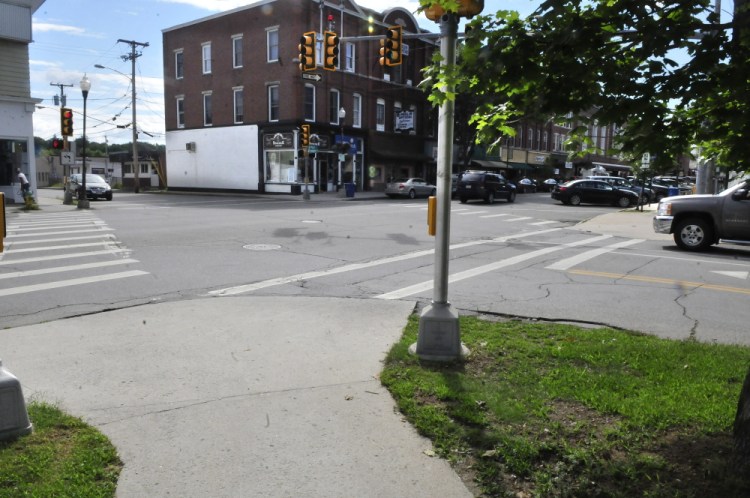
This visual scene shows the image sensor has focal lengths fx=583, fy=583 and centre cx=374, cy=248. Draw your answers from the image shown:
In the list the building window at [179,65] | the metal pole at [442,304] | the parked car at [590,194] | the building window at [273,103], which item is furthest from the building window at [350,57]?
the metal pole at [442,304]

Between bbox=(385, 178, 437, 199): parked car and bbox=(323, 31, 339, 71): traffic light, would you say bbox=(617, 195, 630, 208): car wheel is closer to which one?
bbox=(385, 178, 437, 199): parked car

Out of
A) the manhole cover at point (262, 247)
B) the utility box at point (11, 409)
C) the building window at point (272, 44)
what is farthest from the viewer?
the building window at point (272, 44)

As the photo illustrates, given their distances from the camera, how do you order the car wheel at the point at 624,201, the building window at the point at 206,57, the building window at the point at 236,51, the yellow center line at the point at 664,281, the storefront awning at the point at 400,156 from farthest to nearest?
1. the storefront awning at the point at 400,156
2. the building window at the point at 206,57
3. the building window at the point at 236,51
4. the car wheel at the point at 624,201
5. the yellow center line at the point at 664,281

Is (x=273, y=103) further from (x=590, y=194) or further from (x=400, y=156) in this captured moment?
(x=590, y=194)

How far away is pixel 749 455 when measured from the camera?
118 inches

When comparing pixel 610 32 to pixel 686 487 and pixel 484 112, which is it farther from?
pixel 686 487

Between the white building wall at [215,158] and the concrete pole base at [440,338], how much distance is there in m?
37.1

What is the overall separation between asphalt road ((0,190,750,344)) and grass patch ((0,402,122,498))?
11.7 ft

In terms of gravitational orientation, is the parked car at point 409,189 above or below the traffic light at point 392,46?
below

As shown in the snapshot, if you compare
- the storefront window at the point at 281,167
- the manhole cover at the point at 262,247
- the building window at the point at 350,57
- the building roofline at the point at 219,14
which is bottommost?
the manhole cover at the point at 262,247

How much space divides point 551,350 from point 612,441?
1.88m

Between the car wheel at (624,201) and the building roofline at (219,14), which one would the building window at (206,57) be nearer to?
the building roofline at (219,14)

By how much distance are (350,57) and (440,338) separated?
4005cm

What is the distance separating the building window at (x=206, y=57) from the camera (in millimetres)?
44125
